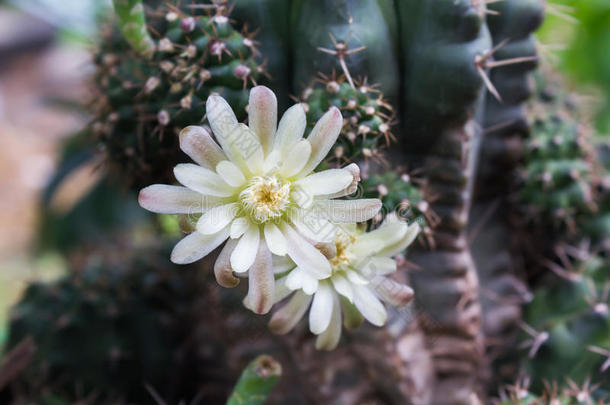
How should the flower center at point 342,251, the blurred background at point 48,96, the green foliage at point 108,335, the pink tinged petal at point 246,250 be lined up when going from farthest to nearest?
the blurred background at point 48,96, the green foliage at point 108,335, the flower center at point 342,251, the pink tinged petal at point 246,250

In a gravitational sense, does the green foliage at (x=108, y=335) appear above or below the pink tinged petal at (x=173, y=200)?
below

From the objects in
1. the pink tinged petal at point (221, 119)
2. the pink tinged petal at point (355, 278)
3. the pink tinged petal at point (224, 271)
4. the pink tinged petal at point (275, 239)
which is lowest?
the pink tinged petal at point (355, 278)

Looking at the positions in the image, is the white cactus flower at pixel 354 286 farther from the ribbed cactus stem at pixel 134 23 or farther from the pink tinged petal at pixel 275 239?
the ribbed cactus stem at pixel 134 23

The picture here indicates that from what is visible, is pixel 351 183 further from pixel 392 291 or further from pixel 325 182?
pixel 392 291

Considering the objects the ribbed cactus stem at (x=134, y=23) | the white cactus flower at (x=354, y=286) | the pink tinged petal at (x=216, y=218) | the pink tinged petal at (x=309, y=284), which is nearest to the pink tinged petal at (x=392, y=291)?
the white cactus flower at (x=354, y=286)

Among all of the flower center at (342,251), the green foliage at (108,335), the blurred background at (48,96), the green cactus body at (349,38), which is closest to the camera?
the flower center at (342,251)

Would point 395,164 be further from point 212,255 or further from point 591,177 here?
point 591,177

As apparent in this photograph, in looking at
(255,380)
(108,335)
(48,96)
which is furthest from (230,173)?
(48,96)
